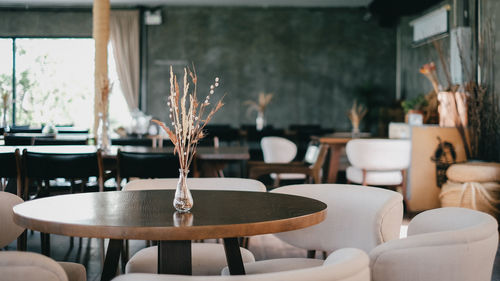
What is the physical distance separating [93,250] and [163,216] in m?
2.31

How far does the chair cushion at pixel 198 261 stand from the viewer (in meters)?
1.85

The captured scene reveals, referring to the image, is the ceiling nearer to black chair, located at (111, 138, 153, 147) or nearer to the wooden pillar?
the wooden pillar

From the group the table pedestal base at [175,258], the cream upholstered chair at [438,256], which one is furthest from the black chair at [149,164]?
the cream upholstered chair at [438,256]

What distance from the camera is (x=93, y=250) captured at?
362cm

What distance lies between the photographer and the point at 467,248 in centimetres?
132

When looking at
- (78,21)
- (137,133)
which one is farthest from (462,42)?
(78,21)

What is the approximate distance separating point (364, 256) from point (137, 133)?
4733 millimetres

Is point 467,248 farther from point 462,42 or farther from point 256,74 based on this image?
point 256,74

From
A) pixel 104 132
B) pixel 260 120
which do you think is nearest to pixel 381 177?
pixel 104 132

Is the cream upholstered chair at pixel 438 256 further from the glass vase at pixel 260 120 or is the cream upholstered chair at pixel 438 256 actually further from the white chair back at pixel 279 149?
the glass vase at pixel 260 120

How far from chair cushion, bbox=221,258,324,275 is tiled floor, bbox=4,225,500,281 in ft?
5.34

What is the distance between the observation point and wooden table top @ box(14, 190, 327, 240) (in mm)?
1385

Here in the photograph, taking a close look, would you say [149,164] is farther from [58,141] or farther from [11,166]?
[58,141]

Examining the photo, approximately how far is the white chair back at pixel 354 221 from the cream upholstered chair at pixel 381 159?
3.01 meters
